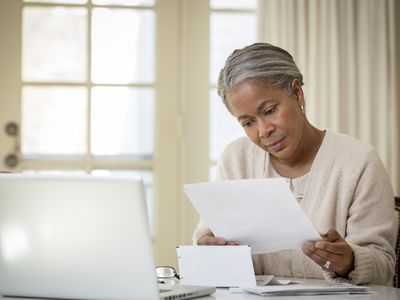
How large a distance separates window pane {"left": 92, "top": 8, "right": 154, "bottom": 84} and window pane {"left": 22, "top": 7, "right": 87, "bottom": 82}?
0.07 meters

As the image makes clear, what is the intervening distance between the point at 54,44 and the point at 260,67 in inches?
76.1

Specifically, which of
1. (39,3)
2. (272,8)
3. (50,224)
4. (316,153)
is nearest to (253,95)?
(316,153)

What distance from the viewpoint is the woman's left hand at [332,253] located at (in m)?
1.82

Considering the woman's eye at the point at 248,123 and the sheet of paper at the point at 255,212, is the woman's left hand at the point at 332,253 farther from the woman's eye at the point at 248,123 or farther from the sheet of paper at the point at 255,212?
the woman's eye at the point at 248,123

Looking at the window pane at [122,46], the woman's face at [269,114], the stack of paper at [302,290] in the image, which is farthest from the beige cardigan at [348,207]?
the window pane at [122,46]

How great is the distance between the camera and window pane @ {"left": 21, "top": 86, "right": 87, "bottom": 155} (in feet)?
12.8

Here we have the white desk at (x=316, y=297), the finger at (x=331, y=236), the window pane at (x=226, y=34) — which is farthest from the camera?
the window pane at (x=226, y=34)

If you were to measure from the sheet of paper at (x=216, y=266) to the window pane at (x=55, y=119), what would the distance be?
6.93 ft

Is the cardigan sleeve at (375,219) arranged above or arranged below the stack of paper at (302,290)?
above

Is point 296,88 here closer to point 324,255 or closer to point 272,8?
point 324,255

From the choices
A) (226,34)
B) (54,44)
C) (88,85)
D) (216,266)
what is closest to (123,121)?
(88,85)

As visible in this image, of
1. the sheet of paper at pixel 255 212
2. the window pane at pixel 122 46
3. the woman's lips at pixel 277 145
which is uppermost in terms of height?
the window pane at pixel 122 46

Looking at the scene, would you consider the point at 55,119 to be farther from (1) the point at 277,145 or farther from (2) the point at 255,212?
(2) the point at 255,212

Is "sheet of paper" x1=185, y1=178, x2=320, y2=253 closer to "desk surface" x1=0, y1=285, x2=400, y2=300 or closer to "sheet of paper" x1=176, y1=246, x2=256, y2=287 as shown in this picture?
"sheet of paper" x1=176, y1=246, x2=256, y2=287
